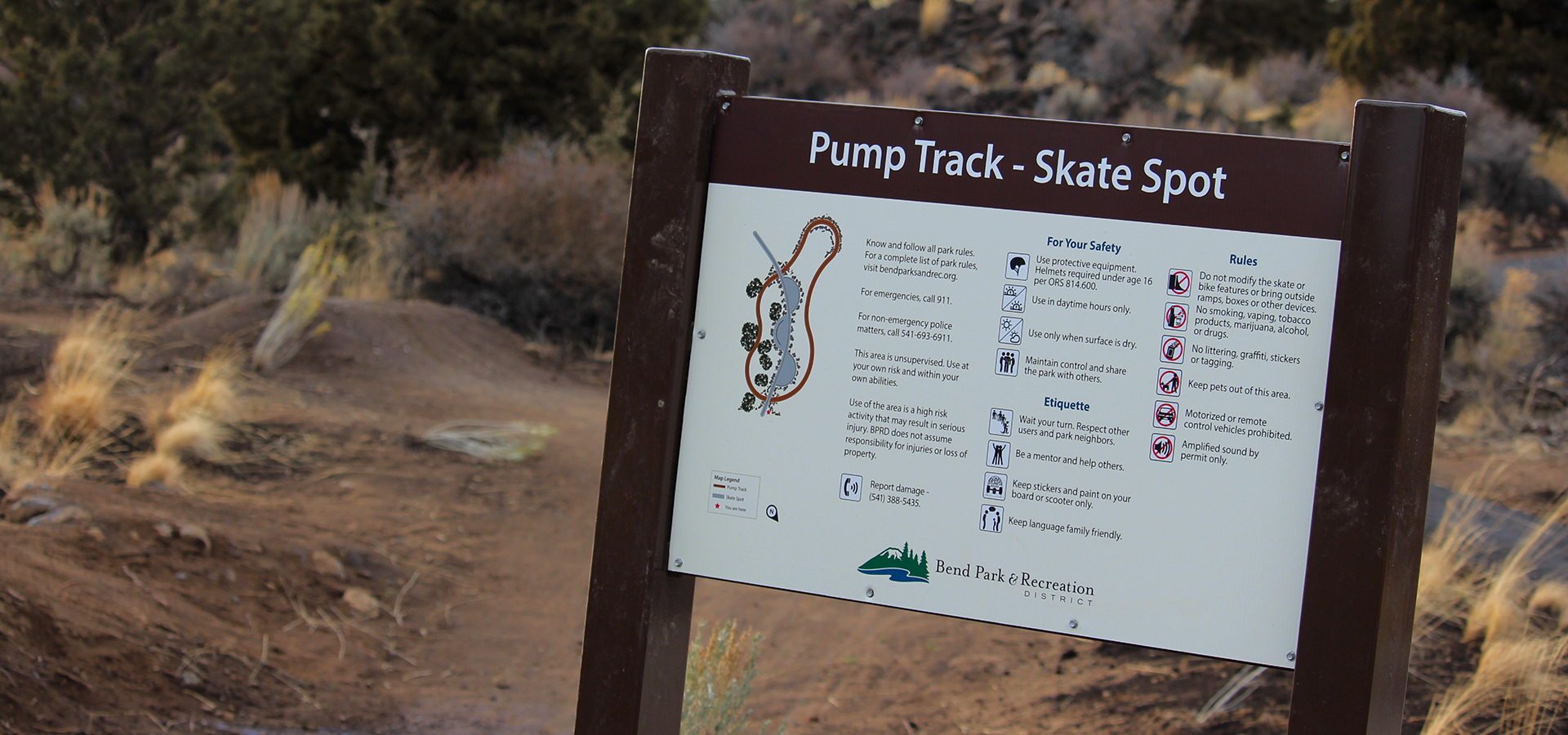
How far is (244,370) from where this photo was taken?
7230 millimetres

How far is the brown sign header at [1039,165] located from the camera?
7.28 feet

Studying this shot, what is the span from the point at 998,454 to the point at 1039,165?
0.57 m

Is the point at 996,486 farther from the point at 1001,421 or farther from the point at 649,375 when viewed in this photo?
the point at 649,375

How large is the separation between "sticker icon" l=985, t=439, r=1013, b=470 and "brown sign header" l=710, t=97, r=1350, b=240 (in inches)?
18.0

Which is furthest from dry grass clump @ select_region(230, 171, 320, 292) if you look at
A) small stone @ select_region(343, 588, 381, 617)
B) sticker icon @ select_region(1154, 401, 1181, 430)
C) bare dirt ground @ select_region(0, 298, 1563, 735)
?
sticker icon @ select_region(1154, 401, 1181, 430)

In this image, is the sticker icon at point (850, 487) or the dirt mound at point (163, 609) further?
the dirt mound at point (163, 609)

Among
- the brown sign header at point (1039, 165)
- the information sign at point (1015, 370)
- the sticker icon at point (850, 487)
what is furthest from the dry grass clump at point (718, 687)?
the brown sign header at point (1039, 165)

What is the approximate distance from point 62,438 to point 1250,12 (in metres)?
21.4

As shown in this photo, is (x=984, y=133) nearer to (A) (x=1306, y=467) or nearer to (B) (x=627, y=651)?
(A) (x=1306, y=467)

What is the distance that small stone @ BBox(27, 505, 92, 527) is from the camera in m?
4.34

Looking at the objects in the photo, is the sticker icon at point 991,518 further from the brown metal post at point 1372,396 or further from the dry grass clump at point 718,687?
the dry grass clump at point 718,687

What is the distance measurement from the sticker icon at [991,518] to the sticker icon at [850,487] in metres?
0.24

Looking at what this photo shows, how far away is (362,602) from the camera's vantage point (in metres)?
4.70

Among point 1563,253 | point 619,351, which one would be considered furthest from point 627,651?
point 1563,253
